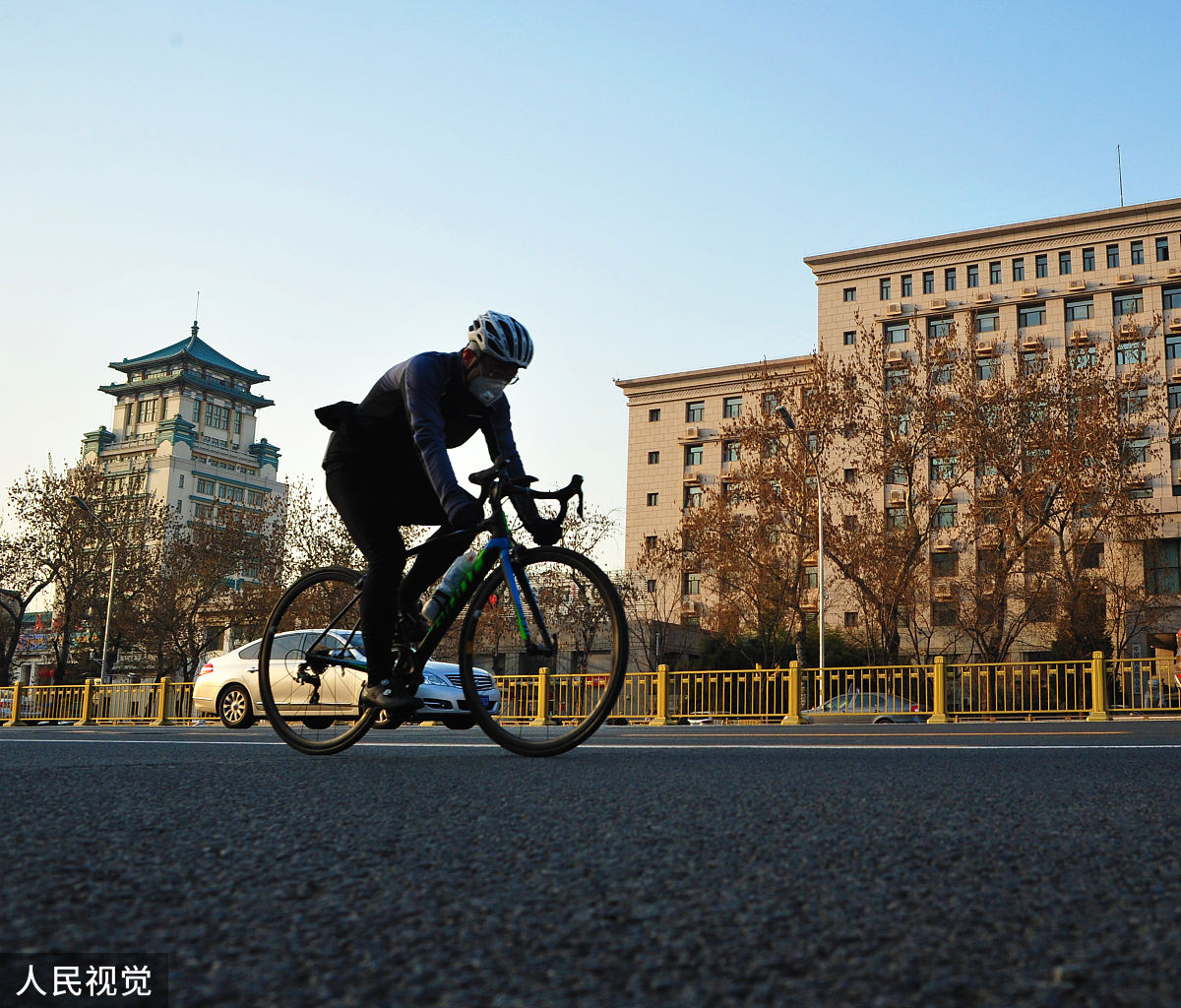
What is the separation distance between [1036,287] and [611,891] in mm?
68517

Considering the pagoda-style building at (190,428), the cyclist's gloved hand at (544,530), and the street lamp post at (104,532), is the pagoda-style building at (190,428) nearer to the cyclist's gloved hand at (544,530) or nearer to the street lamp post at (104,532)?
the street lamp post at (104,532)

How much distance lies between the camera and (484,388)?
4281 millimetres

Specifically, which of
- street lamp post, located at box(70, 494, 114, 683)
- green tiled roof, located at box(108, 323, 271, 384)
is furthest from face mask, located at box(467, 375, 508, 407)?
green tiled roof, located at box(108, 323, 271, 384)

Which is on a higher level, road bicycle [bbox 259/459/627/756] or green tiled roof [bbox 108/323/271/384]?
green tiled roof [bbox 108/323/271/384]

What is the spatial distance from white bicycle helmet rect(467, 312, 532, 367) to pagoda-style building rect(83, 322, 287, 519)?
11294 cm

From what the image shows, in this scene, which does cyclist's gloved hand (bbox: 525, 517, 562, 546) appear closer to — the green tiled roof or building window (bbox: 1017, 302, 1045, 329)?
building window (bbox: 1017, 302, 1045, 329)

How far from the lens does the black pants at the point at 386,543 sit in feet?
13.7

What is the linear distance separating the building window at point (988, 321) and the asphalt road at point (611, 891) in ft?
220

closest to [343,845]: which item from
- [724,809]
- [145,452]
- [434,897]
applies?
[434,897]

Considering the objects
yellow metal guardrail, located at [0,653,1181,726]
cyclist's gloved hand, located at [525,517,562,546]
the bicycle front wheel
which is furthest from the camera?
yellow metal guardrail, located at [0,653,1181,726]

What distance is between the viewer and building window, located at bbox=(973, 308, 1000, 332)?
6475cm

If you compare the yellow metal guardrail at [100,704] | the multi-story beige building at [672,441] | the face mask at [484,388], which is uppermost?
the multi-story beige building at [672,441]

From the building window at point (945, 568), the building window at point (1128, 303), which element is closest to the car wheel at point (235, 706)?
the building window at point (945, 568)

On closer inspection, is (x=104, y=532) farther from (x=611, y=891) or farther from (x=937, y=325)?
(x=937, y=325)
